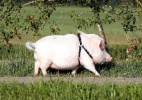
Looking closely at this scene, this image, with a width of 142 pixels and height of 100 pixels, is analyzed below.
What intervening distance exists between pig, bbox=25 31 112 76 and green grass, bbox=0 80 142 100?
10.6ft

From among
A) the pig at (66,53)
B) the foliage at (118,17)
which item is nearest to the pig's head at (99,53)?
the pig at (66,53)

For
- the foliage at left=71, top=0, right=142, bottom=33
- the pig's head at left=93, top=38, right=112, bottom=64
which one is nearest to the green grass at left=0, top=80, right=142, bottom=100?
the pig's head at left=93, top=38, right=112, bottom=64

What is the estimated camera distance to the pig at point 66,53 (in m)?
14.0

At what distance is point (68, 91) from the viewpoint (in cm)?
1020

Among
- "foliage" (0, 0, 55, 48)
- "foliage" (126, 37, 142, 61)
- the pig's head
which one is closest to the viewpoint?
the pig's head

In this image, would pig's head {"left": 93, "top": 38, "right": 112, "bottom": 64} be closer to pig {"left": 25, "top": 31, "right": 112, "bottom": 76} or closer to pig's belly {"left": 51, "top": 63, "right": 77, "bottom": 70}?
pig {"left": 25, "top": 31, "right": 112, "bottom": 76}

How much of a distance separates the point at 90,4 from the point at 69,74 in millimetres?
2208

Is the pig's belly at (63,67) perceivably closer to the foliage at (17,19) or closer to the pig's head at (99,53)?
the pig's head at (99,53)

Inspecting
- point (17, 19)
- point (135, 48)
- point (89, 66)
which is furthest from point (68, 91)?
point (17, 19)

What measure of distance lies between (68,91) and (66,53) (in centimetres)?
385

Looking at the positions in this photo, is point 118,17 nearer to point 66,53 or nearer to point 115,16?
point 115,16

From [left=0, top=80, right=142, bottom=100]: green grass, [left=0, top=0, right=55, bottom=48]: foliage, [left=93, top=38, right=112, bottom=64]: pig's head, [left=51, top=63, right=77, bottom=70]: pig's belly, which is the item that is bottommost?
[left=51, top=63, right=77, bottom=70]: pig's belly

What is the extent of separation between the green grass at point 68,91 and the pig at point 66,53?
10.6 feet

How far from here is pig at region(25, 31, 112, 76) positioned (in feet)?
46.1
